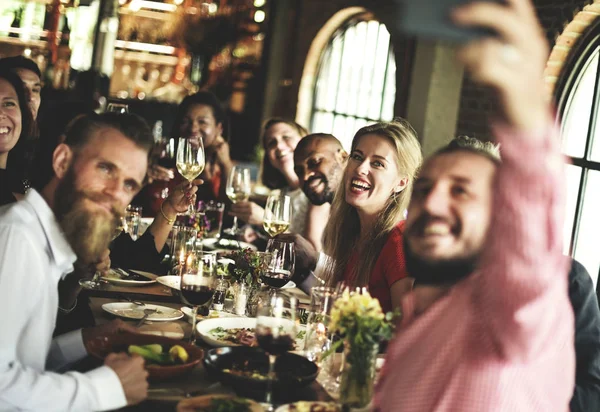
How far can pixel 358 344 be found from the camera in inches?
66.9

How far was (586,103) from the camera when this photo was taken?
4133 millimetres

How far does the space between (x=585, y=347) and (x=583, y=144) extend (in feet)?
7.88

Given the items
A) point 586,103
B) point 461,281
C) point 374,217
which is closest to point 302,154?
point 374,217

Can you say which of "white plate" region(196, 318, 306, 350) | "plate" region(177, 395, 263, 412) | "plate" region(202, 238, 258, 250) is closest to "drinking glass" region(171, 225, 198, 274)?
"white plate" region(196, 318, 306, 350)

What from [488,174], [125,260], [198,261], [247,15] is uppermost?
[247,15]

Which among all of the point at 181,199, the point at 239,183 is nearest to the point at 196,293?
the point at 181,199

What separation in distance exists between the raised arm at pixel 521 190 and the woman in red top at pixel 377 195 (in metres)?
1.47

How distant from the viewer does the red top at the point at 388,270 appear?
8.64ft

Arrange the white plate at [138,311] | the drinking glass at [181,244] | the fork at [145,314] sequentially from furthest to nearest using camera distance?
the drinking glass at [181,244]
the white plate at [138,311]
the fork at [145,314]

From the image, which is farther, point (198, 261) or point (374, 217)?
point (374, 217)

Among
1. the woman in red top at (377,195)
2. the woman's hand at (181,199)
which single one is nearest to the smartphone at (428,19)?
the woman in red top at (377,195)

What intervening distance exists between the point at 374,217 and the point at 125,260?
3.52 ft

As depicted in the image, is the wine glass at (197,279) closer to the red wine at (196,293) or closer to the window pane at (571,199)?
the red wine at (196,293)

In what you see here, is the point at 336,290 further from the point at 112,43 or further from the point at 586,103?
the point at 112,43
